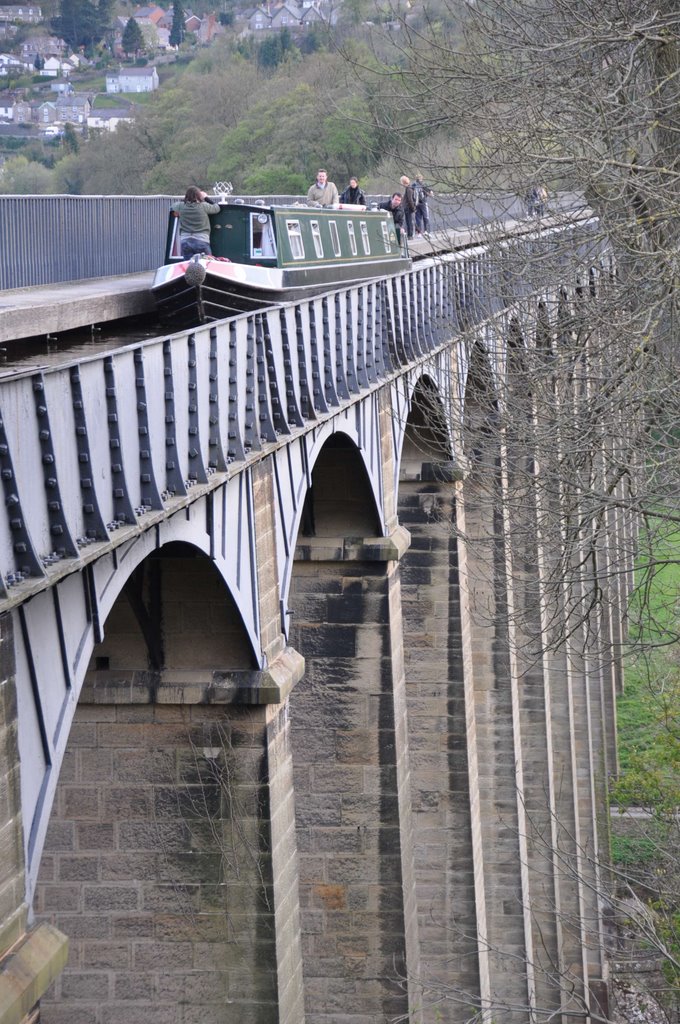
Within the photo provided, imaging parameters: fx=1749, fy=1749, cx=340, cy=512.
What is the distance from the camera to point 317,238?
20438 millimetres

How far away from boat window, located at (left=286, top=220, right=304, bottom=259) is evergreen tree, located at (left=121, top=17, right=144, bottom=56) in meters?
29.9

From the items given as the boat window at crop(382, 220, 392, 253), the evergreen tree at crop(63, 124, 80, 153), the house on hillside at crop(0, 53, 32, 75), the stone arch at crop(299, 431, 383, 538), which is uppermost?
the house on hillside at crop(0, 53, 32, 75)

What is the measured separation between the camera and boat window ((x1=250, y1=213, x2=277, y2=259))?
18.6 m

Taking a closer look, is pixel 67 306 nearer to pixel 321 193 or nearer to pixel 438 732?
pixel 438 732

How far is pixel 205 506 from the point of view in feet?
31.9

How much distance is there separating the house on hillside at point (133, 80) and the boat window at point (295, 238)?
Answer: 98.3 feet

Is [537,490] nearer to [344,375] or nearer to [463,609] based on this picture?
[344,375]

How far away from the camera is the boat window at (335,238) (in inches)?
843

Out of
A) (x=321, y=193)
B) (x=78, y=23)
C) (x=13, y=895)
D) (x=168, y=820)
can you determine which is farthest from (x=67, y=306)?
(x=78, y=23)

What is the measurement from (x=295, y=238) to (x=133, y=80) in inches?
1393

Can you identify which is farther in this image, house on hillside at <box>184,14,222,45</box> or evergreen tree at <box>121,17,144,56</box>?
house on hillside at <box>184,14,222,45</box>

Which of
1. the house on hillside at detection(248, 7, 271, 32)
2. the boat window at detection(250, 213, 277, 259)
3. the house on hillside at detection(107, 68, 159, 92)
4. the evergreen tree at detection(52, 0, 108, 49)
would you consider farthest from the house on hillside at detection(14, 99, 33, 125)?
the house on hillside at detection(248, 7, 271, 32)

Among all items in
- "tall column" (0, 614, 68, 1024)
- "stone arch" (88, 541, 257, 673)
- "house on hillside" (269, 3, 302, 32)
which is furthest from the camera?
"house on hillside" (269, 3, 302, 32)

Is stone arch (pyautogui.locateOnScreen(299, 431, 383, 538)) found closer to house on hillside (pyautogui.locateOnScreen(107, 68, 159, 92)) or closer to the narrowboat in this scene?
the narrowboat
